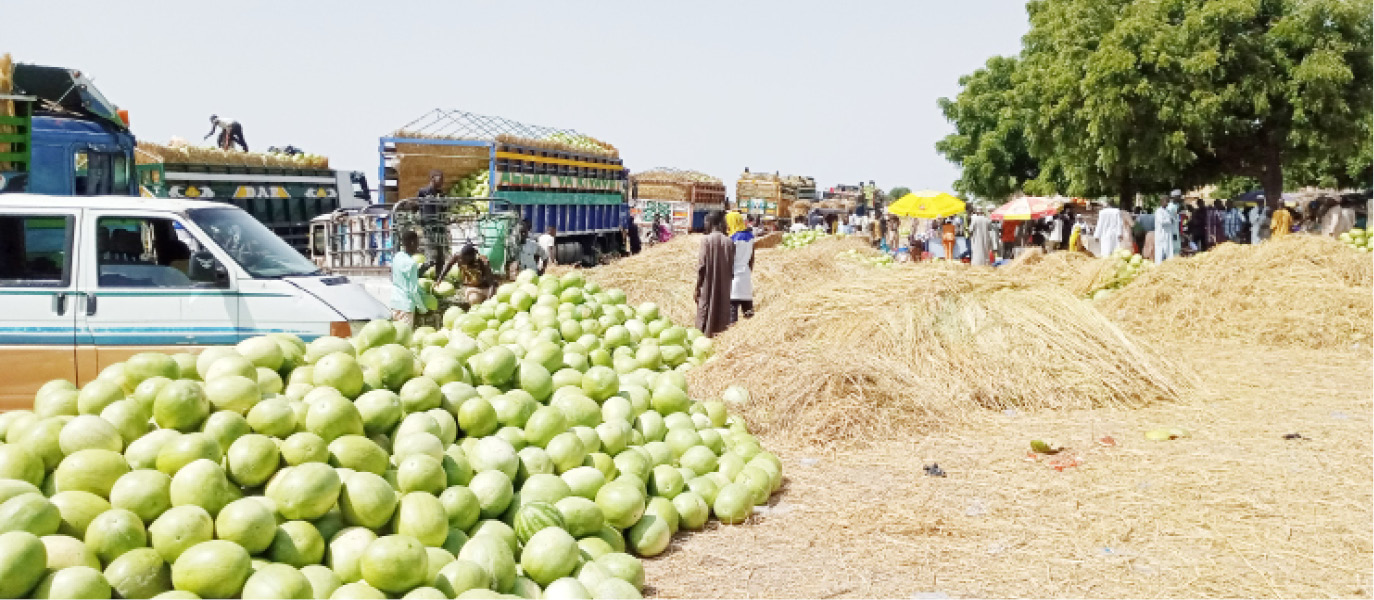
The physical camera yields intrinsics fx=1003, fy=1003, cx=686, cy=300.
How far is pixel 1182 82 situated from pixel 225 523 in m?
26.3

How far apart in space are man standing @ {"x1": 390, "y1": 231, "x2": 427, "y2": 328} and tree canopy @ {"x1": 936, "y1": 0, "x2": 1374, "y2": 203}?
67.1 ft

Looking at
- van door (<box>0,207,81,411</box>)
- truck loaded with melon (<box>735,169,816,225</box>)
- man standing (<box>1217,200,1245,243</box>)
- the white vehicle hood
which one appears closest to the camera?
van door (<box>0,207,81,411</box>)

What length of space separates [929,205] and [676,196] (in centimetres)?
1387

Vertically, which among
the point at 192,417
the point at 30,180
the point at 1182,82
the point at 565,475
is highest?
the point at 1182,82

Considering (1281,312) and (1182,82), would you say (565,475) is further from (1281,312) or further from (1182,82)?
(1182,82)

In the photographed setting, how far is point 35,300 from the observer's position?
6559 millimetres

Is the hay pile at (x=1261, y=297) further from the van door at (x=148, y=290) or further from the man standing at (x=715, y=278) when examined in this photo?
the van door at (x=148, y=290)

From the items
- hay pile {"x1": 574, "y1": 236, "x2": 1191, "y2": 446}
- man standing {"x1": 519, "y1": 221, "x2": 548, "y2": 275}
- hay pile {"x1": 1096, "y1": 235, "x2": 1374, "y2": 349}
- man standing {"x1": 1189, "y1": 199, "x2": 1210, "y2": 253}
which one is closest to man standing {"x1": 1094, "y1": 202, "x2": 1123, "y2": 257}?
hay pile {"x1": 1096, "y1": 235, "x2": 1374, "y2": 349}

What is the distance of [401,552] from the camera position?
125 inches

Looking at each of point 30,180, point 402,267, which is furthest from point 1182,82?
point 30,180

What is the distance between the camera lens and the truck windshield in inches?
278

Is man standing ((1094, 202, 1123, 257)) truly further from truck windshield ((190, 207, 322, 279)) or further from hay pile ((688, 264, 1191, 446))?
truck windshield ((190, 207, 322, 279))

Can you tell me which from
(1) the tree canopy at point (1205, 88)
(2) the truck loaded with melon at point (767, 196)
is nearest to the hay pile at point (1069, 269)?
(1) the tree canopy at point (1205, 88)

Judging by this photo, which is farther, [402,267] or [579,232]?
[579,232]
